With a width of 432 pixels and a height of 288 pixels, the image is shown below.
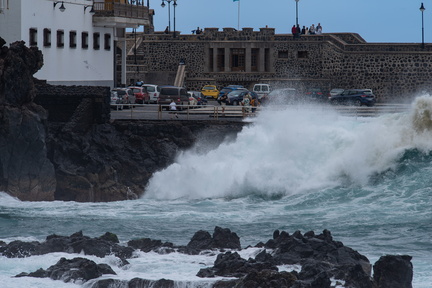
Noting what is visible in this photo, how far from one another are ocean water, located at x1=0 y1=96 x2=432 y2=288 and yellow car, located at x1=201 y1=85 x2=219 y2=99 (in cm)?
2183

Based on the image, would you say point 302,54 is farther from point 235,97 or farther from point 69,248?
point 69,248

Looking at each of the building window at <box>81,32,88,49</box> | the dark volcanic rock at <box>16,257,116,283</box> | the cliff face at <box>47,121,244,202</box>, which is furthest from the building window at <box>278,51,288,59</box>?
the dark volcanic rock at <box>16,257,116,283</box>

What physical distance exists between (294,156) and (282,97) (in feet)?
51.0

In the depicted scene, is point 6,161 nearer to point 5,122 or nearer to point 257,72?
point 5,122

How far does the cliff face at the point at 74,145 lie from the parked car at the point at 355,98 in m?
16.7

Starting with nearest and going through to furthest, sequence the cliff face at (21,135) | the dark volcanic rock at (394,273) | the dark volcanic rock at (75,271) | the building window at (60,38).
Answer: the dark volcanic rock at (394,273), the dark volcanic rock at (75,271), the cliff face at (21,135), the building window at (60,38)

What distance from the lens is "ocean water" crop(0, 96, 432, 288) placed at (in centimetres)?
2259

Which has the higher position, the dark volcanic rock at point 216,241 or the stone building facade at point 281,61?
the stone building facade at point 281,61

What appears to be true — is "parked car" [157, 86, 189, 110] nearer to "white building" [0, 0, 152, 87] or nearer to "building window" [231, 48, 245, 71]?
"white building" [0, 0, 152, 87]

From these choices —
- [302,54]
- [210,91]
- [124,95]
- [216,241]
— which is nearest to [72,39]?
[124,95]

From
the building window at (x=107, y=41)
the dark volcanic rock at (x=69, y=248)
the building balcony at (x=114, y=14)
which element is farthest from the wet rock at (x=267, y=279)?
the building window at (x=107, y=41)

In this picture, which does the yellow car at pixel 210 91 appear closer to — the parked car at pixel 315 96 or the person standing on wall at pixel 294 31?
the person standing on wall at pixel 294 31

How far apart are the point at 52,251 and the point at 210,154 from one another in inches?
596

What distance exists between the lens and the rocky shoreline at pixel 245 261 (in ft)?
61.5
